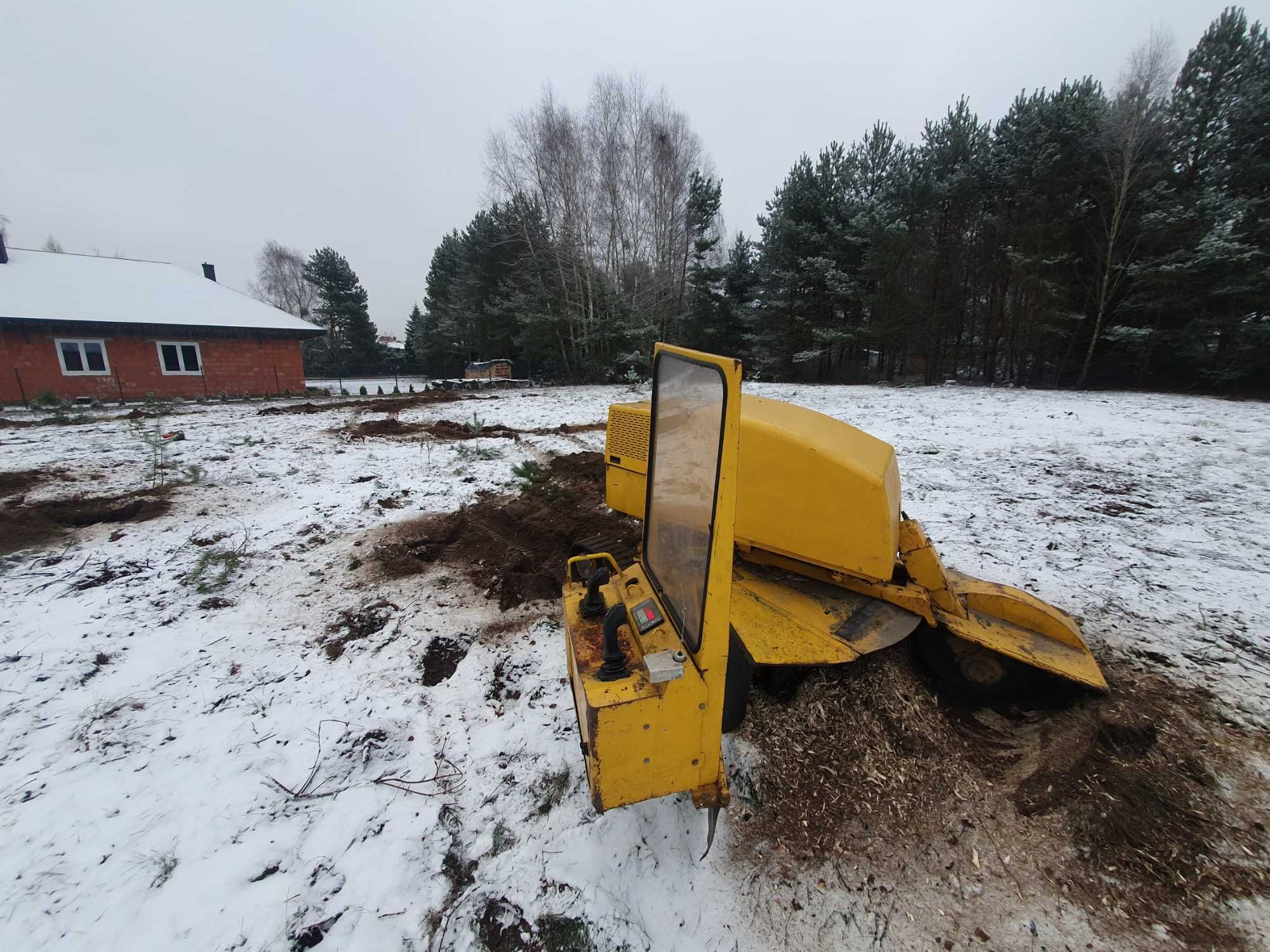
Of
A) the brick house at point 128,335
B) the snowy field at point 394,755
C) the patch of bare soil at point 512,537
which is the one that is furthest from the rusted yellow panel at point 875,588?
the brick house at point 128,335

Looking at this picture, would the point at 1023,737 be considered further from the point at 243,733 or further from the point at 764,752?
the point at 243,733

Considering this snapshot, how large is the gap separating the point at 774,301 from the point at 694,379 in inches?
847

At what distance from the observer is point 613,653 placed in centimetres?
175

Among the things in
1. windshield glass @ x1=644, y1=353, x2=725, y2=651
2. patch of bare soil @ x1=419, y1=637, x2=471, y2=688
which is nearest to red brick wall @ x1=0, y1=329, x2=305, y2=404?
patch of bare soil @ x1=419, y1=637, x2=471, y2=688

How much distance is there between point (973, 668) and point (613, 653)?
97.8 inches

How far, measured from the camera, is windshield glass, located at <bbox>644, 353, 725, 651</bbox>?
5.81ft

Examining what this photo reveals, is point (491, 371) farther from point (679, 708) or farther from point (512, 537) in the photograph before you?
point (679, 708)

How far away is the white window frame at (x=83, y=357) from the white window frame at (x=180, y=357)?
135 cm

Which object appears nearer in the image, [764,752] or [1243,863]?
[1243,863]

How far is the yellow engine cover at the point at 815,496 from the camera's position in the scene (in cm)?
238

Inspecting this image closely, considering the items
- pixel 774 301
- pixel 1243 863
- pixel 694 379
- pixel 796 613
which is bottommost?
pixel 1243 863

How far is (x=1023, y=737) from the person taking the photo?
2.63m

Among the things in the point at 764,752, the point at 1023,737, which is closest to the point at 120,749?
the point at 764,752

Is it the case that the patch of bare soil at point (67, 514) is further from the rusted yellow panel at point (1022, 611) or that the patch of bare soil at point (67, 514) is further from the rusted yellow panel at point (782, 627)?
the rusted yellow panel at point (1022, 611)
